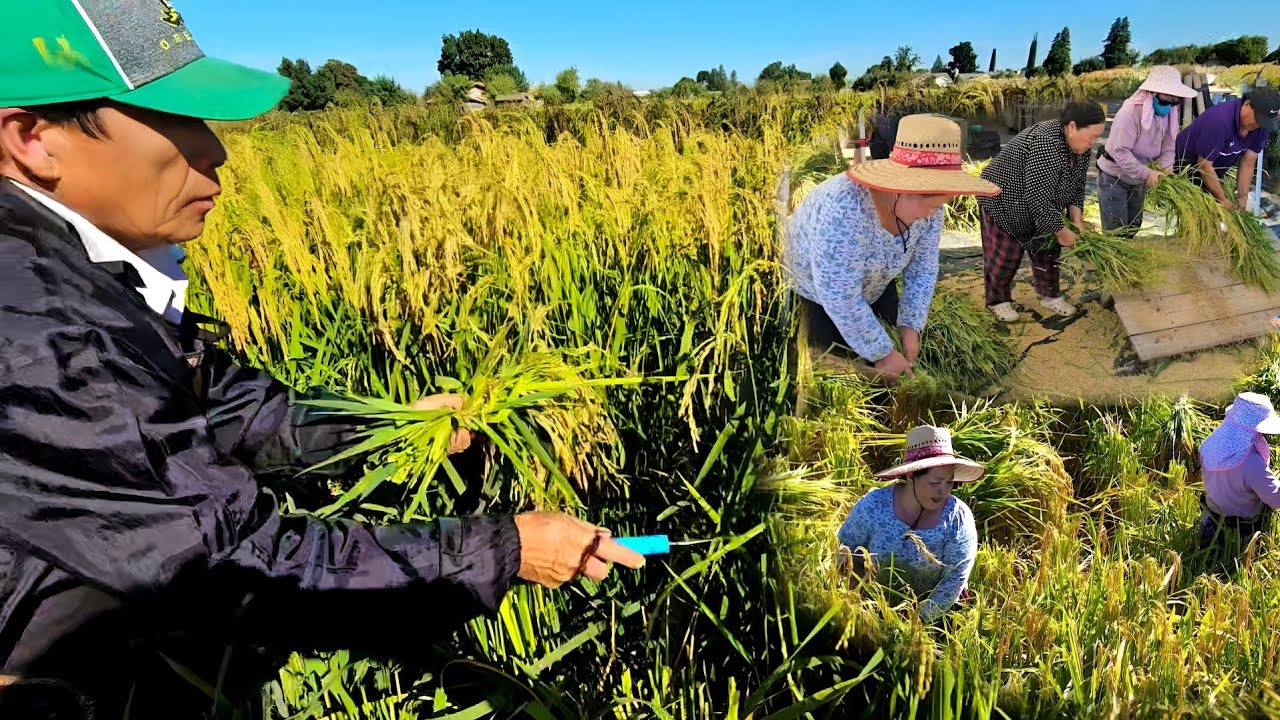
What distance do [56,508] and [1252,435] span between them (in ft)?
5.39

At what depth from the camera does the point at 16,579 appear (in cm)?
81

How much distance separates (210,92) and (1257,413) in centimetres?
161

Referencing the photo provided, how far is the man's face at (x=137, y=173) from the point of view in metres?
0.89

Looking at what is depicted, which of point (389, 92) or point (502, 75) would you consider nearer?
point (502, 75)

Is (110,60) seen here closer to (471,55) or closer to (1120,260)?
(1120,260)

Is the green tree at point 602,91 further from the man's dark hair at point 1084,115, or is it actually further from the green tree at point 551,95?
the man's dark hair at point 1084,115

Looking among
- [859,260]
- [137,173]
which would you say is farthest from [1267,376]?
[137,173]

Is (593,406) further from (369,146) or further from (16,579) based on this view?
(369,146)

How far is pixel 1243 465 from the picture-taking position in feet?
3.56

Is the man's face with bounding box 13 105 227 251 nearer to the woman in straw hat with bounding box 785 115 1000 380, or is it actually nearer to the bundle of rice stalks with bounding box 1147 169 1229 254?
the woman in straw hat with bounding box 785 115 1000 380

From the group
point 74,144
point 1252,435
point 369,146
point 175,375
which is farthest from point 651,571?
point 369,146

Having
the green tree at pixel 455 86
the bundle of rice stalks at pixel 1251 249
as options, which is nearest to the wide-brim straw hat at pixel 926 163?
the bundle of rice stalks at pixel 1251 249

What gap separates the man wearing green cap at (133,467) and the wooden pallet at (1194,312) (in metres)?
0.86

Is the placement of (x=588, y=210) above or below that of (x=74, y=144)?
below
